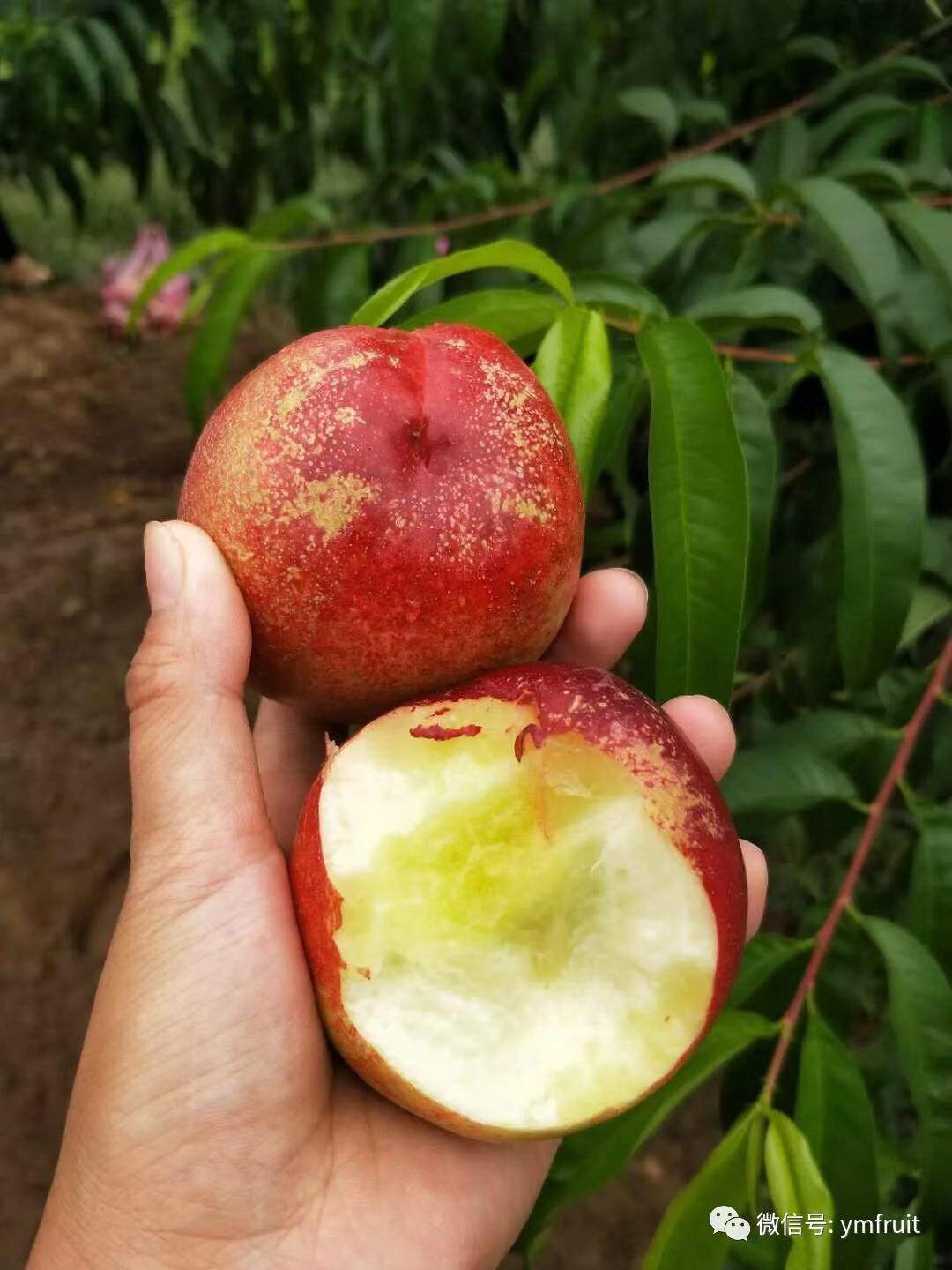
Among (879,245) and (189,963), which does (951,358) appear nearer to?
(879,245)

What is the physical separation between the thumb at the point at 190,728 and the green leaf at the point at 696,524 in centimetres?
35

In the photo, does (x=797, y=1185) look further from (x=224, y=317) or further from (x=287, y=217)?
(x=287, y=217)

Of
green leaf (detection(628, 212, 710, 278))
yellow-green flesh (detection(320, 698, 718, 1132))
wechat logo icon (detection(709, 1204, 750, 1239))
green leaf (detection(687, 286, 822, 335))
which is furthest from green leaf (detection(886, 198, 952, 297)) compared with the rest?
wechat logo icon (detection(709, 1204, 750, 1239))

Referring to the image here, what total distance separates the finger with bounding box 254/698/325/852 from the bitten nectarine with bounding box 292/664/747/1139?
36 cm

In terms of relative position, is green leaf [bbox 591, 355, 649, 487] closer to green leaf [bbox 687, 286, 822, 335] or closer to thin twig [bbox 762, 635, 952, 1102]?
green leaf [bbox 687, 286, 822, 335]

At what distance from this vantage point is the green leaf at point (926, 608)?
47.0 inches

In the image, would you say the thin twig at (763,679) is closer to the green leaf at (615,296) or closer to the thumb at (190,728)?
the green leaf at (615,296)

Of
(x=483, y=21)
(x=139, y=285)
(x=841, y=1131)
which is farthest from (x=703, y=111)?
(x=139, y=285)

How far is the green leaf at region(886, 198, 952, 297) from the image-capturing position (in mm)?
1045

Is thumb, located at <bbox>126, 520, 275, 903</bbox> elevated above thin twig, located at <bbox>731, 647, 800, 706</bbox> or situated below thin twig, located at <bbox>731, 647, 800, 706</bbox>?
above

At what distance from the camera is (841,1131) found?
3.07 ft

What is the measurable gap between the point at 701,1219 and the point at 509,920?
293 millimetres

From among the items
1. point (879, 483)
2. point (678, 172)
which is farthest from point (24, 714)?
point (879, 483)

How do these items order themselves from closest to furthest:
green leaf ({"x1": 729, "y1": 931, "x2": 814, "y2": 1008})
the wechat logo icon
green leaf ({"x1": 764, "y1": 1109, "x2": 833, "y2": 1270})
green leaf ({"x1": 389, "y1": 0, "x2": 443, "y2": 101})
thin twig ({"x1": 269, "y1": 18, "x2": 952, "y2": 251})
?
green leaf ({"x1": 764, "y1": 1109, "x2": 833, "y2": 1270})
the wechat logo icon
green leaf ({"x1": 729, "y1": 931, "x2": 814, "y2": 1008})
green leaf ({"x1": 389, "y1": 0, "x2": 443, "y2": 101})
thin twig ({"x1": 269, "y1": 18, "x2": 952, "y2": 251})
